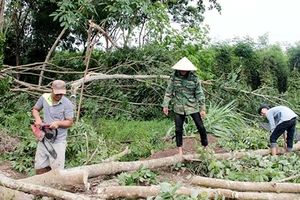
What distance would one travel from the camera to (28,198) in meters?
3.88

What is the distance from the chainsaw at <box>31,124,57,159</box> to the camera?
4.62 m

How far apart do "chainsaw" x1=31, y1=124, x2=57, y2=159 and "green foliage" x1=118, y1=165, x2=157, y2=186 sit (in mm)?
825

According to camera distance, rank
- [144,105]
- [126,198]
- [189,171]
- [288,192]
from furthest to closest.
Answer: [144,105] < [189,171] < [288,192] < [126,198]

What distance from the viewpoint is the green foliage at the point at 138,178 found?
4.62m

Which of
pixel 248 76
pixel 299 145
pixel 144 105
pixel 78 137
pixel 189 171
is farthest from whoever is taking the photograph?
pixel 248 76

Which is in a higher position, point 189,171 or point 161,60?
point 161,60

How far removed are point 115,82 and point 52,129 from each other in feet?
16.4

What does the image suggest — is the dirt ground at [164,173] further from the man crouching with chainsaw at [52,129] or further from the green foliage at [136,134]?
the man crouching with chainsaw at [52,129]

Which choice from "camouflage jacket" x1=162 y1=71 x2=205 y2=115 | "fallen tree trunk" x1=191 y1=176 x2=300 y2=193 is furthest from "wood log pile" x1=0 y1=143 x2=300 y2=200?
"camouflage jacket" x1=162 y1=71 x2=205 y2=115

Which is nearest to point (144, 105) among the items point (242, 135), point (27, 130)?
point (242, 135)

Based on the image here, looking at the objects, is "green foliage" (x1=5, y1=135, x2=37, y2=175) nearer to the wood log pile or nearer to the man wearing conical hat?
the wood log pile

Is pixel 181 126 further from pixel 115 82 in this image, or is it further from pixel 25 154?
pixel 115 82

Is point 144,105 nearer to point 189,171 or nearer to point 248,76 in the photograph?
point 189,171

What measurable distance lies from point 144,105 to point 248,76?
6751 mm
